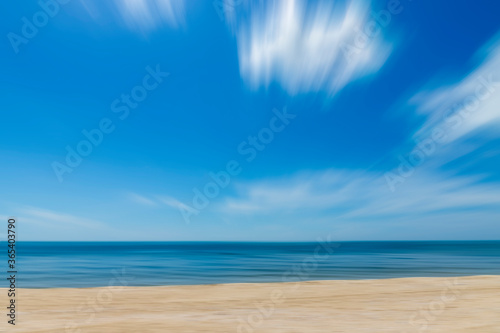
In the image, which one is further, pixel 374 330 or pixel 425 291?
pixel 425 291

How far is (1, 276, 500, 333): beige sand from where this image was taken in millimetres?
10906

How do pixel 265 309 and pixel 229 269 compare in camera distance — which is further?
pixel 229 269

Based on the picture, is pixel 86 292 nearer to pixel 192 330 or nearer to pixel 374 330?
pixel 192 330

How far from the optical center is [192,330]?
10547 mm

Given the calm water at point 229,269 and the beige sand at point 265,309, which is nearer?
the beige sand at point 265,309

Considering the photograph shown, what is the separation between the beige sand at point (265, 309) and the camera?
10.9 metres

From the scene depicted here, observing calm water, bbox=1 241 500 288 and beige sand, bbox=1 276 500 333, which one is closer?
beige sand, bbox=1 276 500 333

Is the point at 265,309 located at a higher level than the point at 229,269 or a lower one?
lower

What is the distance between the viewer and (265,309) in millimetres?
13734

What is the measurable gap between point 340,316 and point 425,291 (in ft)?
26.4

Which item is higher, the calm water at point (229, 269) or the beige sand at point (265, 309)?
the calm water at point (229, 269)

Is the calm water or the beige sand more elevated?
the calm water

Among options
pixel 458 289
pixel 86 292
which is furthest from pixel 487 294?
pixel 86 292

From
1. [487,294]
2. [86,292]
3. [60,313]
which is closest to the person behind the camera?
[60,313]
